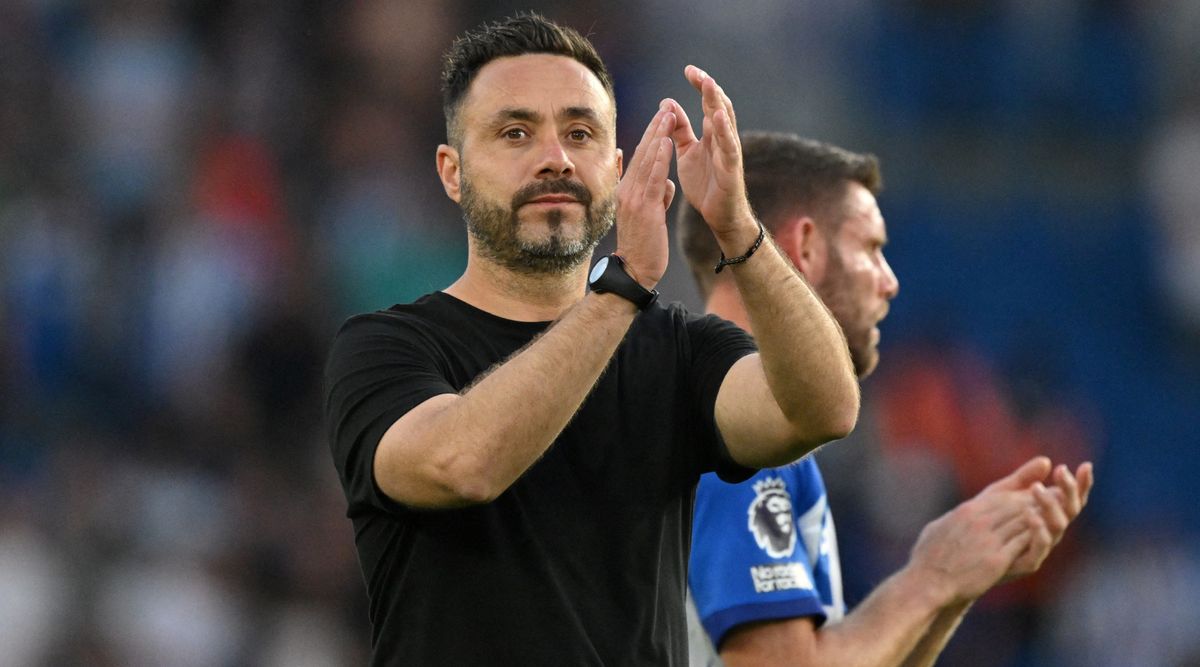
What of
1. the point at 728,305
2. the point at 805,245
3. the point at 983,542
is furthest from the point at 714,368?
the point at 805,245

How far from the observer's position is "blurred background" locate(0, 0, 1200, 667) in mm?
7785

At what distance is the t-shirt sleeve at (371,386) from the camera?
289 cm

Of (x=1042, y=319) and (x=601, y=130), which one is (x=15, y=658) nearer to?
(x=601, y=130)

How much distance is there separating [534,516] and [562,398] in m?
0.33

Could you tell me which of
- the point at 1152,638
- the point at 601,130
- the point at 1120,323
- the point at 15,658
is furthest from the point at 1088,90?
the point at 601,130

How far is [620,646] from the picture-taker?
2.93 m

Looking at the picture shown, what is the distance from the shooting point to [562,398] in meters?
2.75

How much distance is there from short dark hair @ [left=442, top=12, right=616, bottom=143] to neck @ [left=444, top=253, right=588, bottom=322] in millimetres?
352

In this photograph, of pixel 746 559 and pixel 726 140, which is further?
pixel 746 559

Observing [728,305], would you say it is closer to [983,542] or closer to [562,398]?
[983,542]

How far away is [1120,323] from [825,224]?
7053 millimetres

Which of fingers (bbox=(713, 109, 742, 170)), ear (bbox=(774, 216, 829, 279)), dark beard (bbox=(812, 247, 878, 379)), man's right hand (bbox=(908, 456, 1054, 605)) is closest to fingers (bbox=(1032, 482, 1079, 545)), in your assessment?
man's right hand (bbox=(908, 456, 1054, 605))

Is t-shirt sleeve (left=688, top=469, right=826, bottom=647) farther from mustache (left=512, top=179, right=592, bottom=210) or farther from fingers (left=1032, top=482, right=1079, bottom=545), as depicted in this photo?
mustache (left=512, top=179, right=592, bottom=210)

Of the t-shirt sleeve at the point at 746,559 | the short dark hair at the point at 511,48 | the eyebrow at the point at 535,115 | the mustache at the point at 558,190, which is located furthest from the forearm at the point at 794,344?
the t-shirt sleeve at the point at 746,559
